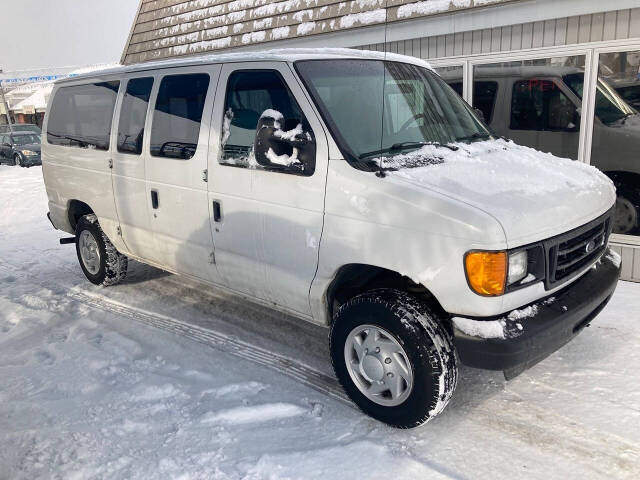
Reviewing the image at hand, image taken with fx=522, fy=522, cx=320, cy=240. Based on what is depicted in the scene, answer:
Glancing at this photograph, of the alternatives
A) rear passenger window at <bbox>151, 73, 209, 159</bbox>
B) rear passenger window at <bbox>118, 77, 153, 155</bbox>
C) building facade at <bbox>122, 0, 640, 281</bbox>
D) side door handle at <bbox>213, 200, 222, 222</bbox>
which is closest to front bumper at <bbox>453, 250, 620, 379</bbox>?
side door handle at <bbox>213, 200, 222, 222</bbox>

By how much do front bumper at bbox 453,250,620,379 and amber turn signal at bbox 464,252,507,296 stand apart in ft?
0.63

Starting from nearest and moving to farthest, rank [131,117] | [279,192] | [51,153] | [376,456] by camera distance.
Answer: [376,456] < [279,192] < [131,117] < [51,153]

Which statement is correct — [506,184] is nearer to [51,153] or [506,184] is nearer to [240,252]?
[240,252]

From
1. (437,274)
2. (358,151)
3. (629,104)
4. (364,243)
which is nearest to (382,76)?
(358,151)

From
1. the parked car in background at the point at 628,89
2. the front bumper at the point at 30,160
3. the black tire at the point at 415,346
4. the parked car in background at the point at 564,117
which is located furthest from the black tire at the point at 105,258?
the front bumper at the point at 30,160

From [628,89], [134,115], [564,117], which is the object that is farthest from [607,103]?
[134,115]

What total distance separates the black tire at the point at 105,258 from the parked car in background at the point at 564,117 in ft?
13.5

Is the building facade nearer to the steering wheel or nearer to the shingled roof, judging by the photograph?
the shingled roof

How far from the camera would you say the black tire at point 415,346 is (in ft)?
9.34

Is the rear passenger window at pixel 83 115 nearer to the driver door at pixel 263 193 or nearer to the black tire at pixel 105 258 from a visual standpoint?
the black tire at pixel 105 258

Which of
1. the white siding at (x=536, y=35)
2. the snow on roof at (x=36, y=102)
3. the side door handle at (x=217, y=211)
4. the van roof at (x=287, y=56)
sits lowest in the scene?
the side door handle at (x=217, y=211)

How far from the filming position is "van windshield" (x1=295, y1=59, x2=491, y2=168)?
10.7ft

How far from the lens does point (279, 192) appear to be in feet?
11.3

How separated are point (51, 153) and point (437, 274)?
190 inches
